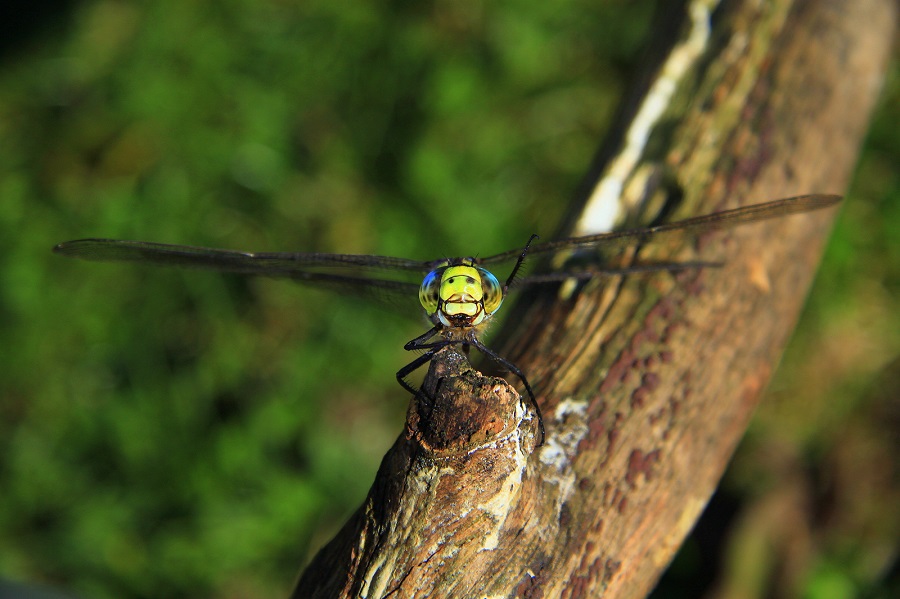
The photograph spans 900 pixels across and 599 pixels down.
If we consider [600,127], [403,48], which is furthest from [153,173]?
[600,127]

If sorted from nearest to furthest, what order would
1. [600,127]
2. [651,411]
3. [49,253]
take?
1. [651,411]
2. [49,253]
3. [600,127]

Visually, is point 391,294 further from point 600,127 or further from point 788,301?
point 600,127

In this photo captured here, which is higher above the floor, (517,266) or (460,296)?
(517,266)

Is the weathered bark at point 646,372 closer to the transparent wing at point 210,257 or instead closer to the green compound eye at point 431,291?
the green compound eye at point 431,291

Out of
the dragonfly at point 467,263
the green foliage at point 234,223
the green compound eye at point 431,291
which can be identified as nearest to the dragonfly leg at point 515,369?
the dragonfly at point 467,263

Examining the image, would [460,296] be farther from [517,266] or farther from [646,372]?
[646,372]

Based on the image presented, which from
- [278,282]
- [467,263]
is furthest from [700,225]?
[278,282]
